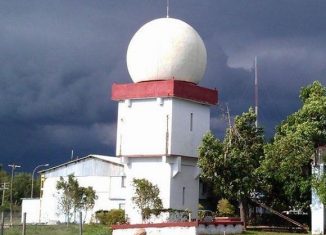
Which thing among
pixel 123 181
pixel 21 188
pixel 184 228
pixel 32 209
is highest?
pixel 21 188

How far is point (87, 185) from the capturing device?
55250 mm

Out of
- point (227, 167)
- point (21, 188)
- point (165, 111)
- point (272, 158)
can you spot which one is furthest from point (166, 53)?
point (21, 188)

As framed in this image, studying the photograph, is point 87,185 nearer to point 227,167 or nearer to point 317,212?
point 227,167

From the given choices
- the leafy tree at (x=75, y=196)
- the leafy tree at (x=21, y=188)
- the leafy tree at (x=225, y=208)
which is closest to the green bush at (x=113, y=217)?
the leafy tree at (x=75, y=196)

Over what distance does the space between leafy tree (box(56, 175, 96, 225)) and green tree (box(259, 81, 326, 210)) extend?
14224 millimetres

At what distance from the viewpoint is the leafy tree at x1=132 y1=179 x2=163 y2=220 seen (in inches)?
1708

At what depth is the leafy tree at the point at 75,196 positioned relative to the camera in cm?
4966

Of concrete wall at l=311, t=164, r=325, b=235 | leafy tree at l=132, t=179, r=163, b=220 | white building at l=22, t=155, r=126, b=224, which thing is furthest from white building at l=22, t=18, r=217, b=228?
concrete wall at l=311, t=164, r=325, b=235

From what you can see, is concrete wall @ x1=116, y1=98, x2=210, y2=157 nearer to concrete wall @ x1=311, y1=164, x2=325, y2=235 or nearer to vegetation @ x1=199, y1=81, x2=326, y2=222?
vegetation @ x1=199, y1=81, x2=326, y2=222

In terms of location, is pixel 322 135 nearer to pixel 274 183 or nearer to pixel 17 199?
pixel 274 183

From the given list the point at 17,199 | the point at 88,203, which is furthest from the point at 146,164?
the point at 17,199

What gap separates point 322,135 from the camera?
40.8 meters

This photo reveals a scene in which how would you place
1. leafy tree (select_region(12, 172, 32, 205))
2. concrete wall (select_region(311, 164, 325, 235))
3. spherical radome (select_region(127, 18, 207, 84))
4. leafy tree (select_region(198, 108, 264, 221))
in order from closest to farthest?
concrete wall (select_region(311, 164, 325, 235)) → leafy tree (select_region(198, 108, 264, 221)) → spherical radome (select_region(127, 18, 207, 84)) → leafy tree (select_region(12, 172, 32, 205))

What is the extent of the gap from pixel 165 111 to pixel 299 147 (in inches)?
414
